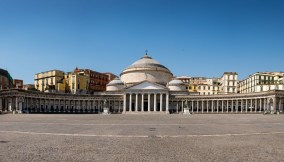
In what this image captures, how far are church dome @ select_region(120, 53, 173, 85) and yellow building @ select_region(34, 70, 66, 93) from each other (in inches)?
1085

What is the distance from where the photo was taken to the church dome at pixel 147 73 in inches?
4579

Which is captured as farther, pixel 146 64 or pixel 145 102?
pixel 146 64

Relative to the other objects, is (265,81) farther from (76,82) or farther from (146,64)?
(76,82)

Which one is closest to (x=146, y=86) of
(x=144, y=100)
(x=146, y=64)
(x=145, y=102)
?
(x=144, y=100)

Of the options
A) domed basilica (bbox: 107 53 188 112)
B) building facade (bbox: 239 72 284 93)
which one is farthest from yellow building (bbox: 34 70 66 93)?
building facade (bbox: 239 72 284 93)

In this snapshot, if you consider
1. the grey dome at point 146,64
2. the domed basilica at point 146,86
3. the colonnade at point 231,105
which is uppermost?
the grey dome at point 146,64

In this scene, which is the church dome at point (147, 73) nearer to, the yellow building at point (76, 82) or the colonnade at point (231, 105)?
the colonnade at point (231, 105)

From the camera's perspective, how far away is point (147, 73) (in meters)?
117

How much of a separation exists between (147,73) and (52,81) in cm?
4133

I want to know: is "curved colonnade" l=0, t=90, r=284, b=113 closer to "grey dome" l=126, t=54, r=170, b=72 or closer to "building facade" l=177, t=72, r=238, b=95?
"grey dome" l=126, t=54, r=170, b=72

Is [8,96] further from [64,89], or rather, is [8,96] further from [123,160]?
[123,160]

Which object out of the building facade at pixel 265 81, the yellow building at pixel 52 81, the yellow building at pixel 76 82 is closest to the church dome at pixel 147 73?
Answer: the yellow building at pixel 76 82

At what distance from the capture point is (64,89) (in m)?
118

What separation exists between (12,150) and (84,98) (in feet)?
300
